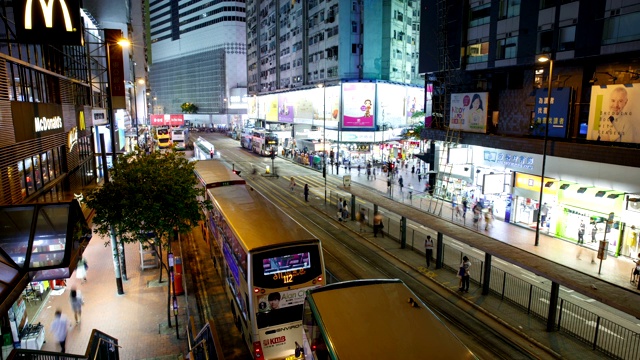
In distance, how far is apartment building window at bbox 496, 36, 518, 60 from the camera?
1198 inches

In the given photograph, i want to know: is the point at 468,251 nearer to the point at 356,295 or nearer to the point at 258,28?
→ the point at 356,295

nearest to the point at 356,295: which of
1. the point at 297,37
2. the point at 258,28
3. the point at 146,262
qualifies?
the point at 146,262

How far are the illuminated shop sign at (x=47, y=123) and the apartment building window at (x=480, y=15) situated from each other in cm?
2956

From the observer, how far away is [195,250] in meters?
25.4

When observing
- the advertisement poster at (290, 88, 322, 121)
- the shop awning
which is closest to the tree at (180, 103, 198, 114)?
the advertisement poster at (290, 88, 322, 121)

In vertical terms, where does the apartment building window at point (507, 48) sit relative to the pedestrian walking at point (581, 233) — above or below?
above

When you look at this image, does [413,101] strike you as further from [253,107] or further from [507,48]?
[253,107]

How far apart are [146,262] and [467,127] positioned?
84.1 feet

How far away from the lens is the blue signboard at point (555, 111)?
26875 mm

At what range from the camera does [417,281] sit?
19.8m

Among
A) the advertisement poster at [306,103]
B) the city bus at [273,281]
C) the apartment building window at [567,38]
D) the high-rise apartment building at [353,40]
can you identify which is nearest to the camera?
the city bus at [273,281]

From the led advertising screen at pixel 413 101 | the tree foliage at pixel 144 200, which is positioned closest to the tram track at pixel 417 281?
the tree foliage at pixel 144 200

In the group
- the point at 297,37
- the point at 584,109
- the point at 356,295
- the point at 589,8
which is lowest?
A: the point at 356,295

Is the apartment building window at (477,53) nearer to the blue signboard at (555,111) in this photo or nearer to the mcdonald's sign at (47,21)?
the blue signboard at (555,111)
